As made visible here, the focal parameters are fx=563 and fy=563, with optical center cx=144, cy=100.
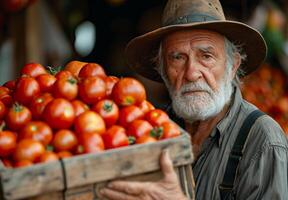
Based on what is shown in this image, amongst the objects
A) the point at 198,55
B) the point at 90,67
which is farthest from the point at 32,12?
the point at 90,67

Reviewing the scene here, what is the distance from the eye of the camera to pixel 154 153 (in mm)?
2199

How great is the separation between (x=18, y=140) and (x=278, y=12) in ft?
17.0

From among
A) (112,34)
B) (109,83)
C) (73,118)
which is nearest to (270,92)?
(112,34)

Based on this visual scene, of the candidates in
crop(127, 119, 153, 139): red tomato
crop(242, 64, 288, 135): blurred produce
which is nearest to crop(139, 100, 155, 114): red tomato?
crop(127, 119, 153, 139): red tomato

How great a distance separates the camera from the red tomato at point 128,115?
233 cm

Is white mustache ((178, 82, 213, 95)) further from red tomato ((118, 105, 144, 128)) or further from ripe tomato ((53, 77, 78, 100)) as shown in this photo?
ripe tomato ((53, 77, 78, 100))

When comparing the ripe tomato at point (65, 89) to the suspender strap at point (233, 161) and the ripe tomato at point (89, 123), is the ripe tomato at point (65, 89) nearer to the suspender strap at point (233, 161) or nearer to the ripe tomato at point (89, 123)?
the ripe tomato at point (89, 123)

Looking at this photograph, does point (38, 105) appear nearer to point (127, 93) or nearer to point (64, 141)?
point (64, 141)

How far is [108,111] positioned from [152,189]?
36 cm

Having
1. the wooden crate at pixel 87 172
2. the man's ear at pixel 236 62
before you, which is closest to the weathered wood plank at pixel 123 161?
the wooden crate at pixel 87 172

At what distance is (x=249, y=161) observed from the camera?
2.86m

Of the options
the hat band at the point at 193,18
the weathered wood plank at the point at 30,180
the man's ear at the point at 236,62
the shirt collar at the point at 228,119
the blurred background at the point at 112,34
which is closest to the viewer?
the weathered wood plank at the point at 30,180

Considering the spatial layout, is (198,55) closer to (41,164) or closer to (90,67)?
(90,67)

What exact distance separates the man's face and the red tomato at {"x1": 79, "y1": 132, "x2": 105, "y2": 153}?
110 cm
